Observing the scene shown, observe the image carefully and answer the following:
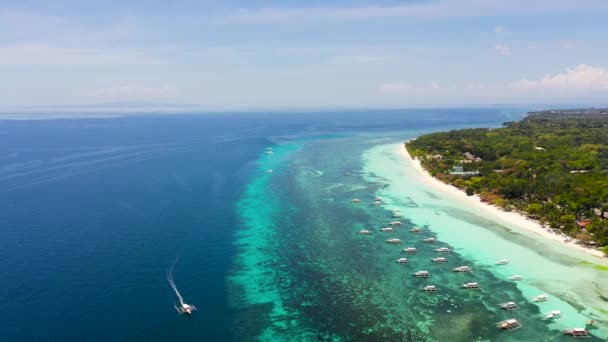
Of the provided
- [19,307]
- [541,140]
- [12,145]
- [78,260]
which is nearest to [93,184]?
[78,260]

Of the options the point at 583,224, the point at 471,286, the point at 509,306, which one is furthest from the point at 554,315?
the point at 583,224

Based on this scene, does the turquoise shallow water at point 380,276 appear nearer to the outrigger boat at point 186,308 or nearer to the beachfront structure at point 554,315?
the beachfront structure at point 554,315

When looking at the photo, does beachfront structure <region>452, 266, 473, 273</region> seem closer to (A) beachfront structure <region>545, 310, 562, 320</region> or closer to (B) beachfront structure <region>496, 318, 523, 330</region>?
(A) beachfront structure <region>545, 310, 562, 320</region>

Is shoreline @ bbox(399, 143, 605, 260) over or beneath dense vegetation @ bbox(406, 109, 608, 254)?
beneath

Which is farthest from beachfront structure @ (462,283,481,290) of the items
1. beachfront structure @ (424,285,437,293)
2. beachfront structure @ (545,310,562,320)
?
beachfront structure @ (545,310,562,320)

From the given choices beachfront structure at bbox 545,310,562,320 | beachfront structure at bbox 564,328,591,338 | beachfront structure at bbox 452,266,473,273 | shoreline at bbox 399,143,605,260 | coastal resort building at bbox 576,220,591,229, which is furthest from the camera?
coastal resort building at bbox 576,220,591,229

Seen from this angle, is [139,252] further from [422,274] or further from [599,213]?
[599,213]

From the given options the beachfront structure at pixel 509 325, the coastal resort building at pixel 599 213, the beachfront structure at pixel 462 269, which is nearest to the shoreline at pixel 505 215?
the coastal resort building at pixel 599 213
